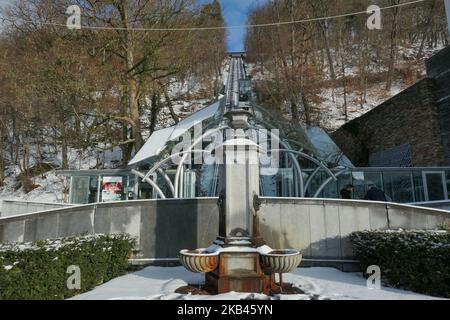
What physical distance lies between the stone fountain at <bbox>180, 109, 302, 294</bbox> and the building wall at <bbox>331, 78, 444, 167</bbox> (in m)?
15.8

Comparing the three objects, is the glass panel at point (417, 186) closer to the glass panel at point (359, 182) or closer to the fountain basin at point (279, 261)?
the glass panel at point (359, 182)

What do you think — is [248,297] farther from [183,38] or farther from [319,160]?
[183,38]

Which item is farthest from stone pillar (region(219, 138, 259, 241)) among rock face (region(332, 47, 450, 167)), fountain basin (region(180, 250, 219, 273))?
rock face (region(332, 47, 450, 167))

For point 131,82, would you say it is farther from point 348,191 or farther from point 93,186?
point 348,191

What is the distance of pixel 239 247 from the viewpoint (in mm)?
6539

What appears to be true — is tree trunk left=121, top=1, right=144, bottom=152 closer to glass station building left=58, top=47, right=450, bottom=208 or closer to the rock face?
glass station building left=58, top=47, right=450, bottom=208

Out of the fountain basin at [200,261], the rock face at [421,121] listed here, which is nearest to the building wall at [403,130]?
the rock face at [421,121]

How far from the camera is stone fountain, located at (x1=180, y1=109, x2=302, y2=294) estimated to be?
20.4 feet

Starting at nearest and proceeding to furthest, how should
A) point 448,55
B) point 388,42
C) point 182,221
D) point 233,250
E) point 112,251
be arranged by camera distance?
point 233,250 < point 112,251 < point 182,221 < point 448,55 < point 388,42

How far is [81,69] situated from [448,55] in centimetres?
1969

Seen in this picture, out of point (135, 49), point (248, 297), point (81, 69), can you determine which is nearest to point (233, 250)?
point (248, 297)

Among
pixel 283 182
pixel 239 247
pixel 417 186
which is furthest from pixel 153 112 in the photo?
pixel 239 247

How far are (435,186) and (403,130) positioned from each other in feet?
17.7

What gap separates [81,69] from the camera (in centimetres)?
1891
